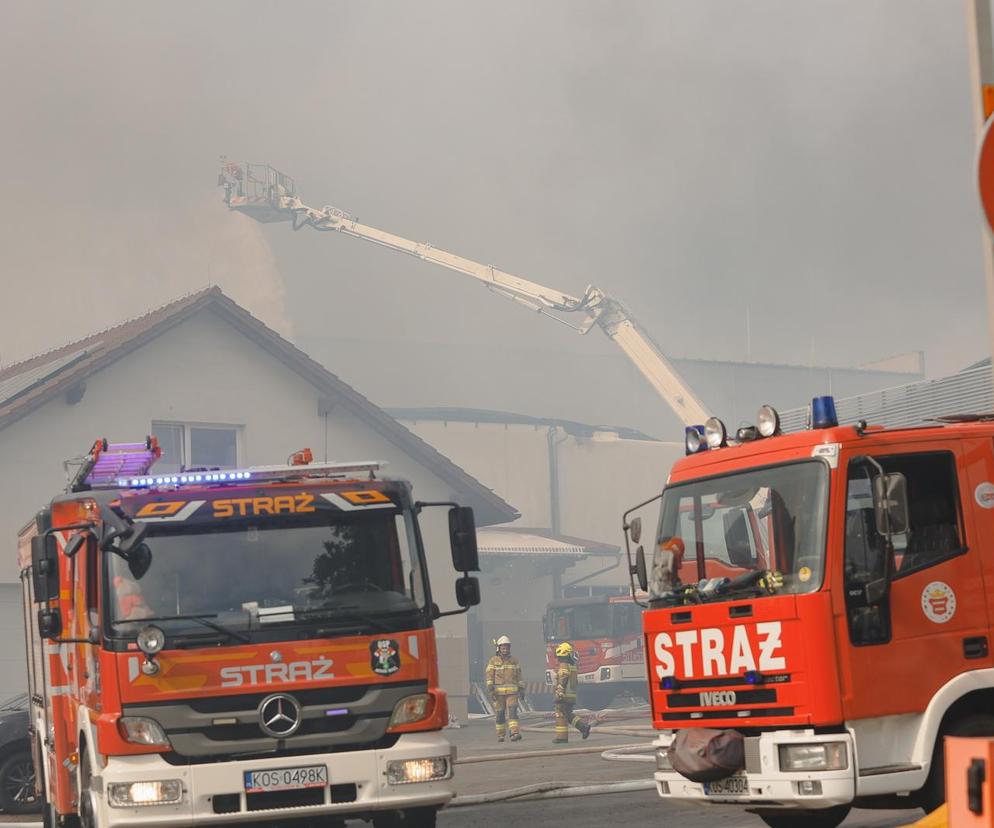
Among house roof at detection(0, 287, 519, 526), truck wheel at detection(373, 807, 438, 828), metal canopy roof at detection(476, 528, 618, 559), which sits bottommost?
truck wheel at detection(373, 807, 438, 828)

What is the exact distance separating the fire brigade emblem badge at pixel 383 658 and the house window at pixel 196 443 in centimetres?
1869

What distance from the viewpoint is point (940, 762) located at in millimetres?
8031

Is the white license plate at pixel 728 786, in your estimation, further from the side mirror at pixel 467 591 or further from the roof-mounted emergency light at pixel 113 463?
the roof-mounted emergency light at pixel 113 463

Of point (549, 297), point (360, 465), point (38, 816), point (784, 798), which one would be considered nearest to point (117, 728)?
point (360, 465)

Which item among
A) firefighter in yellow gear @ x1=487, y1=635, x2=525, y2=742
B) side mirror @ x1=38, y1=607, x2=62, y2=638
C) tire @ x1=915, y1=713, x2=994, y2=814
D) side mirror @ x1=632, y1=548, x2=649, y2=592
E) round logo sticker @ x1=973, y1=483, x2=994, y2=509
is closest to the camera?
tire @ x1=915, y1=713, x2=994, y2=814

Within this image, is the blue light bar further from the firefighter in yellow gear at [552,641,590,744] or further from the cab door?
the firefighter in yellow gear at [552,641,590,744]

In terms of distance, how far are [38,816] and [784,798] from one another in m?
8.36

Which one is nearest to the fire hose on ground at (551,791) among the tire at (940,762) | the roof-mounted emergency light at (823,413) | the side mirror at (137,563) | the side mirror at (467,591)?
the side mirror at (467,591)

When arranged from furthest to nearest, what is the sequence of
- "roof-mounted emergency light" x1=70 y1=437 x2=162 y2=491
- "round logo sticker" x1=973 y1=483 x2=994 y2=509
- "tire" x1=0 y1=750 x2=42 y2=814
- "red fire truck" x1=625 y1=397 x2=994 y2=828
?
"tire" x1=0 y1=750 x2=42 y2=814 → "roof-mounted emergency light" x1=70 y1=437 x2=162 y2=491 → "round logo sticker" x1=973 y1=483 x2=994 y2=509 → "red fire truck" x1=625 y1=397 x2=994 y2=828

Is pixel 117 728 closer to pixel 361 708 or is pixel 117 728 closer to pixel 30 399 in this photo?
pixel 361 708

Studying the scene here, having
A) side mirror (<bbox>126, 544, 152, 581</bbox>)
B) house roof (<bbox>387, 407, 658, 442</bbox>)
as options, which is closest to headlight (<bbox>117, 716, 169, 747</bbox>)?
side mirror (<bbox>126, 544, 152, 581</bbox>)

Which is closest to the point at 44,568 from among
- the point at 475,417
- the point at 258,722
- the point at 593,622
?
the point at 258,722

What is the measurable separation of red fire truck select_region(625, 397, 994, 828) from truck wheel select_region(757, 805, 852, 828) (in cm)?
24

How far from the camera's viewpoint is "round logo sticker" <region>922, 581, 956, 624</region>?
8109mm
